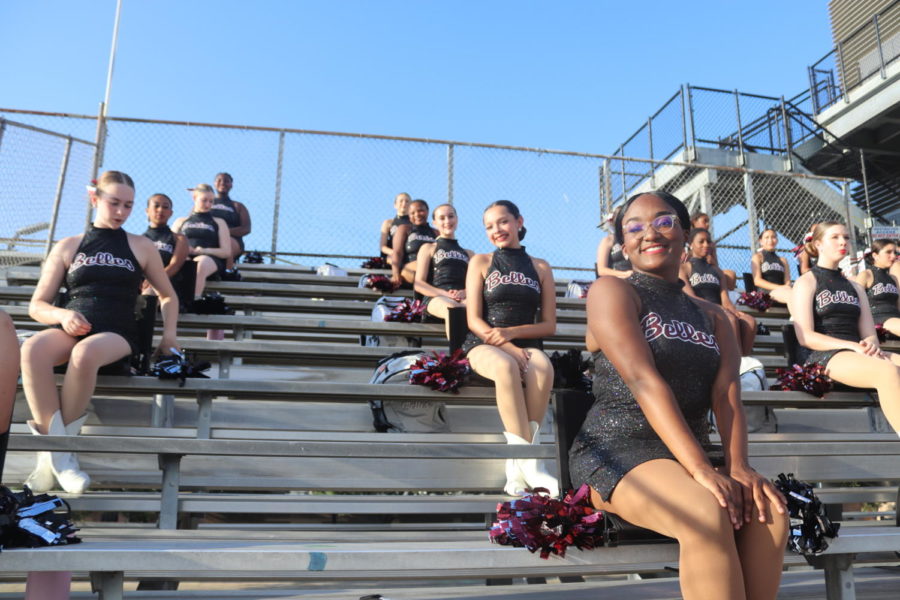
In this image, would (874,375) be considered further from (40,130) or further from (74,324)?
(40,130)

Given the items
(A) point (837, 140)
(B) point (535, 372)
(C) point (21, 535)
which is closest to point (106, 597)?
(C) point (21, 535)

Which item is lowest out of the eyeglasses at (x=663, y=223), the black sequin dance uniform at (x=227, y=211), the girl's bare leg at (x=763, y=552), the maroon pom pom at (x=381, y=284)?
the girl's bare leg at (x=763, y=552)

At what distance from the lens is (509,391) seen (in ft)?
10.2

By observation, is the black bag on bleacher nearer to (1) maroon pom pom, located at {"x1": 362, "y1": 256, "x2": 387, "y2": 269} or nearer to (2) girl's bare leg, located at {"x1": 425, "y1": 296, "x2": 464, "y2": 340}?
(2) girl's bare leg, located at {"x1": 425, "y1": 296, "x2": 464, "y2": 340}

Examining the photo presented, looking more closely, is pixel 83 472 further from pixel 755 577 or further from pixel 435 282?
pixel 435 282

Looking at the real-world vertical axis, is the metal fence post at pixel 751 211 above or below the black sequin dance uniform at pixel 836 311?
above

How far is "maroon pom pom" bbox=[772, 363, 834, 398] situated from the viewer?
3.88 metres

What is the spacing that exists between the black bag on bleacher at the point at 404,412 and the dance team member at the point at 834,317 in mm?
2154

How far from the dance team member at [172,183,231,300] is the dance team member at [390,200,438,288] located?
148 centimetres

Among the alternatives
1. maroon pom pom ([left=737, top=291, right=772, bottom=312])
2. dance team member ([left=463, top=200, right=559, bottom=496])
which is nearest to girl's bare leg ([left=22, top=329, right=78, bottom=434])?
dance team member ([left=463, top=200, right=559, bottom=496])

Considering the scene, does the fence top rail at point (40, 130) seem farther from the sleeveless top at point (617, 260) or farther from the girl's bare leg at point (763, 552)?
the girl's bare leg at point (763, 552)

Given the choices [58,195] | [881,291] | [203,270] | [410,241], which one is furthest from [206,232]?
[881,291]

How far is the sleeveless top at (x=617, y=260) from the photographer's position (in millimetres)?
5887

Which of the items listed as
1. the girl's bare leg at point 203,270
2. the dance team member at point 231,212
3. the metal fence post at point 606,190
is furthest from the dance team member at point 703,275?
the dance team member at point 231,212
